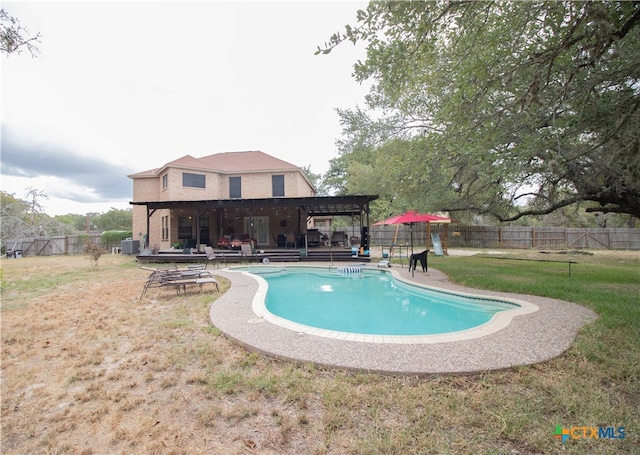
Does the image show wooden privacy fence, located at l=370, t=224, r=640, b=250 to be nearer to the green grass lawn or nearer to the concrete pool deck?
the concrete pool deck

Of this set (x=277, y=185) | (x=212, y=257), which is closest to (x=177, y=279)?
(x=212, y=257)

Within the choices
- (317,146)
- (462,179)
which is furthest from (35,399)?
(317,146)

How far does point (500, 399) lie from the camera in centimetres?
256

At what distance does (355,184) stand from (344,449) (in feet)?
75.0

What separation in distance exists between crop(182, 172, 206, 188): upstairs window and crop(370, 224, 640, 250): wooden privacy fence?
47.9 ft

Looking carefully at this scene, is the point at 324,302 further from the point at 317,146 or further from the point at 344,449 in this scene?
the point at 317,146

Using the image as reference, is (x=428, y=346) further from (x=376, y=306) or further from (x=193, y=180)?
(x=193, y=180)

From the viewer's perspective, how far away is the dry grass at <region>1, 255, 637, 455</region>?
2.11m

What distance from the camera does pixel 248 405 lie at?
2.58 metres

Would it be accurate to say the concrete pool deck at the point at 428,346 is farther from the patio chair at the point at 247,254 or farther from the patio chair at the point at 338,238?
the patio chair at the point at 338,238

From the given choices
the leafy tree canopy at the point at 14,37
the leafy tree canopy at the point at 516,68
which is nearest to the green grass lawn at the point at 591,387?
the leafy tree canopy at the point at 516,68

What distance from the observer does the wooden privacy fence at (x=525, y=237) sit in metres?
21.6

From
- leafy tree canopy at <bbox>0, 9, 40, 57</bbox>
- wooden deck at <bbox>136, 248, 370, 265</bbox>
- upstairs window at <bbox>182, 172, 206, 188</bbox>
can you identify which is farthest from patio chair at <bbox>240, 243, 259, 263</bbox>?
leafy tree canopy at <bbox>0, 9, 40, 57</bbox>

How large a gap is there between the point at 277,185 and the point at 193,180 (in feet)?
18.4
